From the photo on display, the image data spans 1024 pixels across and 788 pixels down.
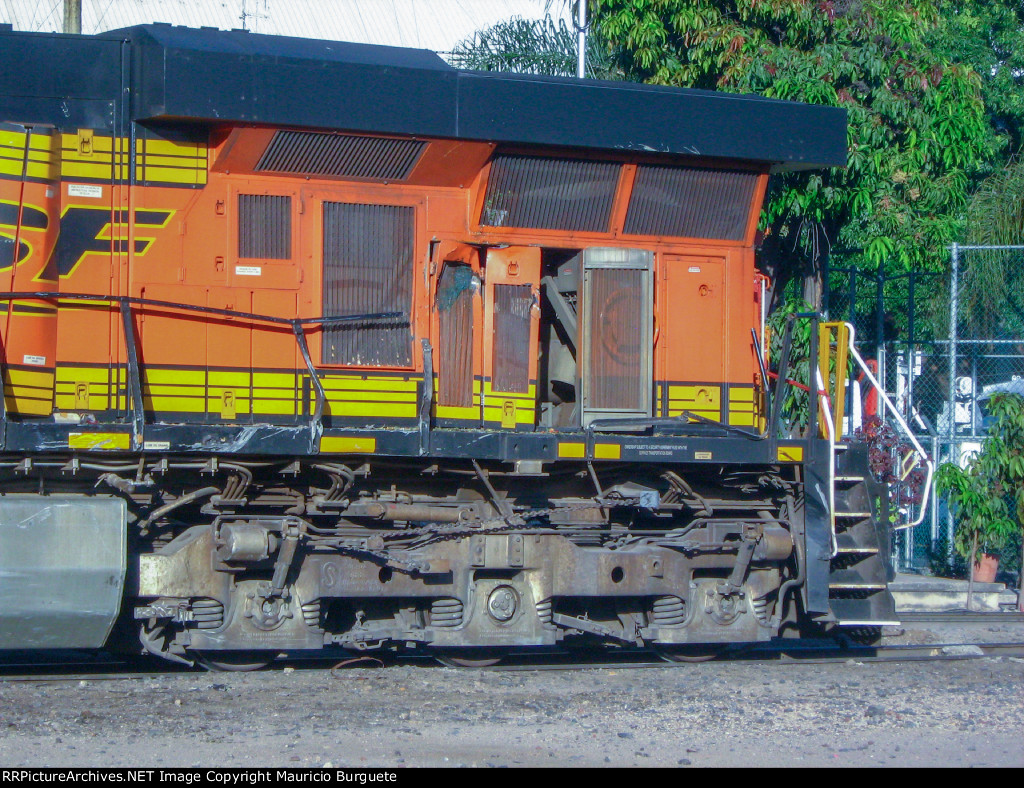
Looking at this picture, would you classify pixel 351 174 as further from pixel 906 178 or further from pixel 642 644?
pixel 906 178

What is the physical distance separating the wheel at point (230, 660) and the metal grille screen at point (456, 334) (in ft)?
7.08

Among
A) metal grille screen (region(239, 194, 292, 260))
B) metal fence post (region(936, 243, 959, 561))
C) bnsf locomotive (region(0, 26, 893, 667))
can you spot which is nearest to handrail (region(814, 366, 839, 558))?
bnsf locomotive (region(0, 26, 893, 667))

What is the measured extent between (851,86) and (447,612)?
284 inches

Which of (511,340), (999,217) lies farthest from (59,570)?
(999,217)

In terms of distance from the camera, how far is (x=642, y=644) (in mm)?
7387

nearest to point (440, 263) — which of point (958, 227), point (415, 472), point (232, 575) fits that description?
point (415, 472)

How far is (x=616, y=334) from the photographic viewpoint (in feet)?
23.6

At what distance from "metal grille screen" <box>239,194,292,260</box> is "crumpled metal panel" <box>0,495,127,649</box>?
1.81m

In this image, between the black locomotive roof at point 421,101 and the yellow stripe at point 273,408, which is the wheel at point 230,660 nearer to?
the yellow stripe at point 273,408

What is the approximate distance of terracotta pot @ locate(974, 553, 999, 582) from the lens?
10555 millimetres

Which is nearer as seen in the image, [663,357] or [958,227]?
[663,357]

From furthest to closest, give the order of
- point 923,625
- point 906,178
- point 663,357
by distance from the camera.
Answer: point 906,178 → point 923,625 → point 663,357

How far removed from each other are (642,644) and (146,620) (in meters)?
3.34

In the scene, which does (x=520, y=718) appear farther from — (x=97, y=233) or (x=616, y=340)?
(x=97, y=233)
